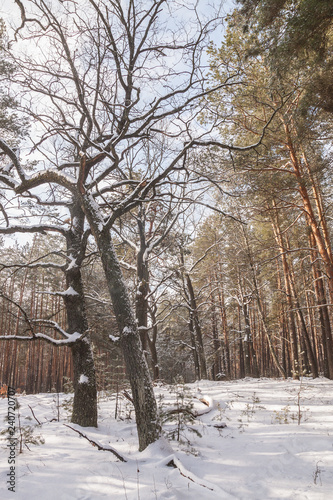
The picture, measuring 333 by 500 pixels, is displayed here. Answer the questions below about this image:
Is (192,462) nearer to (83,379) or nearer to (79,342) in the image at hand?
(83,379)

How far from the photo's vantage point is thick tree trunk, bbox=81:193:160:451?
3.88 m

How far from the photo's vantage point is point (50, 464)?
3.43 metres

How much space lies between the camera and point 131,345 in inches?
167

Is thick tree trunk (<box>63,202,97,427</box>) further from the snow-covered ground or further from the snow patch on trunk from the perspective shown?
the snow-covered ground

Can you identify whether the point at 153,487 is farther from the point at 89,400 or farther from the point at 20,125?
the point at 20,125

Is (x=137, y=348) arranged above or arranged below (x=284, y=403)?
above

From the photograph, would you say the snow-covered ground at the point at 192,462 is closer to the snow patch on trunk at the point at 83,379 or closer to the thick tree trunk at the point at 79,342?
the thick tree trunk at the point at 79,342

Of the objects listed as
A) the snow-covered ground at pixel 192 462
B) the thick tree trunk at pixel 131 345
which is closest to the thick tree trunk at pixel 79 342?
the snow-covered ground at pixel 192 462

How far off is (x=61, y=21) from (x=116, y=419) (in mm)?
8106

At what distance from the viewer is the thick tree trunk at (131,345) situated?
3.88 m

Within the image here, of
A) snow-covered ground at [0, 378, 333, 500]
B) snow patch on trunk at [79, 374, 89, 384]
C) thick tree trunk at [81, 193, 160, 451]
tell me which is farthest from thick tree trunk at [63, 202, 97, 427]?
thick tree trunk at [81, 193, 160, 451]

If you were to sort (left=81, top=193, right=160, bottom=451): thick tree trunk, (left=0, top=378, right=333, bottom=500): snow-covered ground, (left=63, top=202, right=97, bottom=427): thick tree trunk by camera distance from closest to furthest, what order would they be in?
(left=0, top=378, right=333, bottom=500): snow-covered ground
(left=81, top=193, right=160, bottom=451): thick tree trunk
(left=63, top=202, right=97, bottom=427): thick tree trunk

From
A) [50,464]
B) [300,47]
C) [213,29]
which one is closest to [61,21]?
[213,29]

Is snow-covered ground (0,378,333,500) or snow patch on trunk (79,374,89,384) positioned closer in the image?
snow-covered ground (0,378,333,500)
